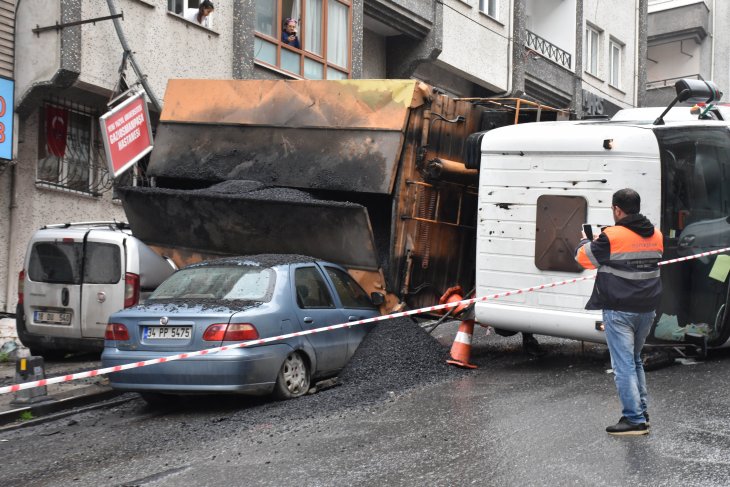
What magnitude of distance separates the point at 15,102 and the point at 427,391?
25.3ft

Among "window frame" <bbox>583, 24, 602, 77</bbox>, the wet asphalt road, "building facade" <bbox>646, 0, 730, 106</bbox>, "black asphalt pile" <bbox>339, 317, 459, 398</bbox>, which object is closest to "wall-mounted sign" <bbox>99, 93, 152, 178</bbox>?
the wet asphalt road

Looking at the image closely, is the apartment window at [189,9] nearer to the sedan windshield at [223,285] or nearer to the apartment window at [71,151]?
the apartment window at [71,151]

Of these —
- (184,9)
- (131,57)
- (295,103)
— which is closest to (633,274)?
(295,103)

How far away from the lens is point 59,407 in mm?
8711

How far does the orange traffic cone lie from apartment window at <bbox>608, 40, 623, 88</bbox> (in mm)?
24448

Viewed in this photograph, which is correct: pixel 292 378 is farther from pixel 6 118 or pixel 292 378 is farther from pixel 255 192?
pixel 6 118

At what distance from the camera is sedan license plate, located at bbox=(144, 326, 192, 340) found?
8.05 m

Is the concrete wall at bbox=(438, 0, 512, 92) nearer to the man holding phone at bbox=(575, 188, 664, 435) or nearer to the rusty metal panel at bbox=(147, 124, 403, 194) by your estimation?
the rusty metal panel at bbox=(147, 124, 403, 194)

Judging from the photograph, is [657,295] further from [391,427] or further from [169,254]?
[169,254]

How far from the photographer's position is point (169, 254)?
37.6 feet

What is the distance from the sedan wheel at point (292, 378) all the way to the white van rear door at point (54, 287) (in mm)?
3556

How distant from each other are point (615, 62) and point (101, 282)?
25898 mm

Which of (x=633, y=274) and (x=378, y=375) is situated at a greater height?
(x=633, y=274)

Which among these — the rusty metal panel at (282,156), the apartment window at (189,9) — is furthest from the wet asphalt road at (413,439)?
the apartment window at (189,9)
